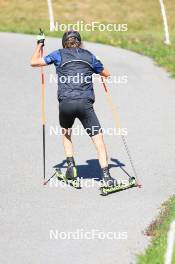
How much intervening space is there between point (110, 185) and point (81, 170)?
1355mm

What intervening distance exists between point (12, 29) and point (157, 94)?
9.45 m

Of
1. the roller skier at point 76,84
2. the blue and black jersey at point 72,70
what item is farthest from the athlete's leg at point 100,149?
the blue and black jersey at point 72,70

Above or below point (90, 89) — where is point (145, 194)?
below

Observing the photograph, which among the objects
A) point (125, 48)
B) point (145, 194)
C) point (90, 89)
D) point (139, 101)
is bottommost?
point (145, 194)

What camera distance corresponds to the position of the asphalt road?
8836 mm

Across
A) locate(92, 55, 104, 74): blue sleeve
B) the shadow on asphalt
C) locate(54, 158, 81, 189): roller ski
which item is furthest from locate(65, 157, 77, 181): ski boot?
locate(92, 55, 104, 74): blue sleeve

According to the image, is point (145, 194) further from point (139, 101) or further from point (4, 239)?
point (139, 101)

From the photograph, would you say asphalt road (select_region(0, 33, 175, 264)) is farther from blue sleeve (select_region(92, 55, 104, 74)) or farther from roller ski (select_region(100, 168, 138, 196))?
blue sleeve (select_region(92, 55, 104, 74))

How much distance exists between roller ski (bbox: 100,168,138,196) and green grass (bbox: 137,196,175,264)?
812mm

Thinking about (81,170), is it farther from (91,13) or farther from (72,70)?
(91,13)

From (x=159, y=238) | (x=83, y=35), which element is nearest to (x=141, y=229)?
(x=159, y=238)

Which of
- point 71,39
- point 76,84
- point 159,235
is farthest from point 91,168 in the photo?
Result: point 159,235

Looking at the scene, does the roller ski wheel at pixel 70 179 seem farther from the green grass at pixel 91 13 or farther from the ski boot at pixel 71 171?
the green grass at pixel 91 13

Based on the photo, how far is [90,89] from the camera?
10914 mm
